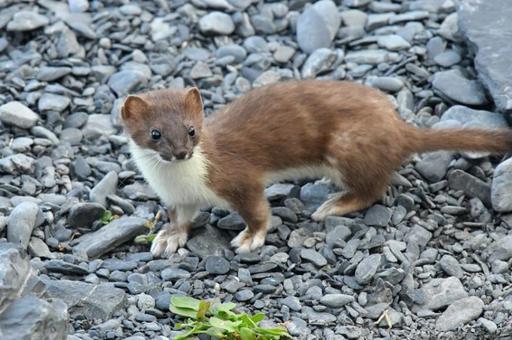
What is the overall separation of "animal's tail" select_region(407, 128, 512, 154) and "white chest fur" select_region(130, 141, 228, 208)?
1.36m

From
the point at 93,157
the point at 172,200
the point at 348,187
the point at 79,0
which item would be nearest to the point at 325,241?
the point at 348,187

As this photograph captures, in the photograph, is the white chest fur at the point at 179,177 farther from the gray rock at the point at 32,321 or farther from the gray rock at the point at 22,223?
the gray rock at the point at 32,321

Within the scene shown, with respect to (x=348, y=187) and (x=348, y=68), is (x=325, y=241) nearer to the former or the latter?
(x=348, y=187)

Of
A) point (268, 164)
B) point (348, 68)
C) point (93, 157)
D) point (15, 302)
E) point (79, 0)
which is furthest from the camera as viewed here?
point (79, 0)

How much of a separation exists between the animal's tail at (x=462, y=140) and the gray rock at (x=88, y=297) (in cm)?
226

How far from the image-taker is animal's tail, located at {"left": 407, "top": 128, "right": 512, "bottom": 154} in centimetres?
708

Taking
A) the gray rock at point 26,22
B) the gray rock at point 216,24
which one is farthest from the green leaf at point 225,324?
the gray rock at point 26,22

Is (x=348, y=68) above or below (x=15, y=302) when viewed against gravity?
below

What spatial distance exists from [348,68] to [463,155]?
4.72 ft

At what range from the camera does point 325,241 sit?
271 inches

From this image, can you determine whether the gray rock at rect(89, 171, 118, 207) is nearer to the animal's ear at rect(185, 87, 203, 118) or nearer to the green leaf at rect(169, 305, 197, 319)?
the animal's ear at rect(185, 87, 203, 118)

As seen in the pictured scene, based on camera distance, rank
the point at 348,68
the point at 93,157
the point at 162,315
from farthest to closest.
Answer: the point at 348,68
the point at 93,157
the point at 162,315

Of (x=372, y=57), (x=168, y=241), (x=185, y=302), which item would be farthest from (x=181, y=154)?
(x=372, y=57)

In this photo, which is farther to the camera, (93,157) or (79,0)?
(79,0)
